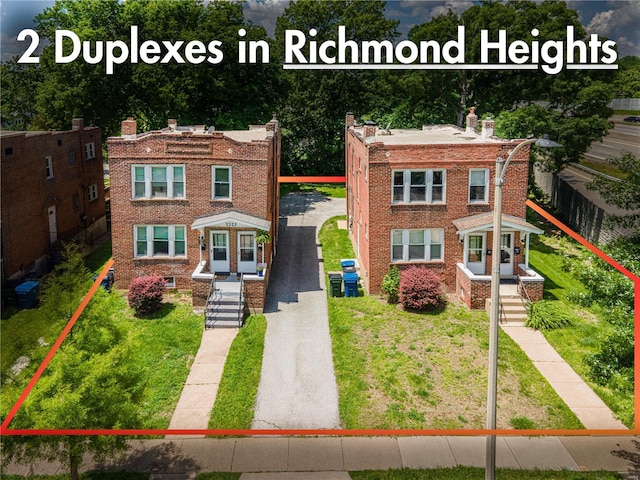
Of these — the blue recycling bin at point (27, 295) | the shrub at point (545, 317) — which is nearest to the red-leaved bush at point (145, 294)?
the blue recycling bin at point (27, 295)

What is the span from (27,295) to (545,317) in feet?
66.4

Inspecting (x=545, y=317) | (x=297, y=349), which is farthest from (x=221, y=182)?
(x=545, y=317)

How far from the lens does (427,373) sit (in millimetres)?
18781

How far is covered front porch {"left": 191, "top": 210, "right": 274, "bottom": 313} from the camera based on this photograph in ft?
80.3

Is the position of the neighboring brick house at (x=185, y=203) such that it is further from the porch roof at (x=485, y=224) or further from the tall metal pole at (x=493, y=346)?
the tall metal pole at (x=493, y=346)

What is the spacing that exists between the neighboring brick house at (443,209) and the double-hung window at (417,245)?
42 mm

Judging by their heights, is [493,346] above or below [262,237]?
below

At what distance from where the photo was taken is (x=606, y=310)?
12.9 metres

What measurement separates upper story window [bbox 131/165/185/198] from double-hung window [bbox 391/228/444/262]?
30.7 feet

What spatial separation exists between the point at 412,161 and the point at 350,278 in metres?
5.55

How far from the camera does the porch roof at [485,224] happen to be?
945 inches

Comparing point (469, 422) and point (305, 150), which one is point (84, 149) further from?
point (469, 422)

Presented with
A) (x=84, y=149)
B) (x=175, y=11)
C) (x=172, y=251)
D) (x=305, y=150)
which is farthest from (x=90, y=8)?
(x=172, y=251)
